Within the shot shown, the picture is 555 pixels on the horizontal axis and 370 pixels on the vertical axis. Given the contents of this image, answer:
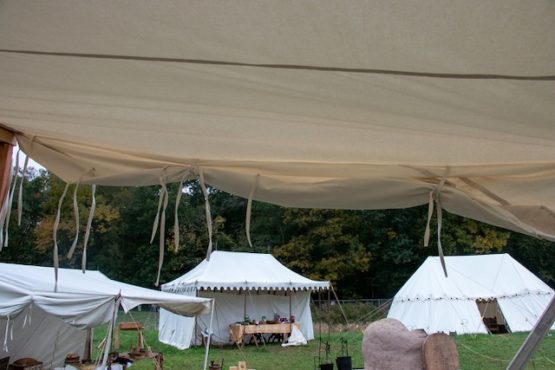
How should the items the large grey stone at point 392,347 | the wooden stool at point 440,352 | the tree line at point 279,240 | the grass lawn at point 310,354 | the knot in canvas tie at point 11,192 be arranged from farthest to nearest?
1. the tree line at point 279,240
2. the grass lawn at point 310,354
3. the large grey stone at point 392,347
4. the wooden stool at point 440,352
5. the knot in canvas tie at point 11,192

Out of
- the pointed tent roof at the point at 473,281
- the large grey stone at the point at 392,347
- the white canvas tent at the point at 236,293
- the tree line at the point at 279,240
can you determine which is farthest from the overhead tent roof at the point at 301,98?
the tree line at the point at 279,240

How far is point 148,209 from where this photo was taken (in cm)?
2919

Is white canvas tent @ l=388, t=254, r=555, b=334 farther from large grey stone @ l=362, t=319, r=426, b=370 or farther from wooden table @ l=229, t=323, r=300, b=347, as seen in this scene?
large grey stone @ l=362, t=319, r=426, b=370

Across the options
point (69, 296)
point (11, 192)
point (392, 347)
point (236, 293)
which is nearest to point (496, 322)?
point (236, 293)

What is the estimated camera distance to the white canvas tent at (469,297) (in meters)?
14.1

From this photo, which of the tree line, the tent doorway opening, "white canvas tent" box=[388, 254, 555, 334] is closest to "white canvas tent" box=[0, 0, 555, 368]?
"white canvas tent" box=[388, 254, 555, 334]

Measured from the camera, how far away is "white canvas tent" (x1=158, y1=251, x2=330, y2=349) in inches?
529

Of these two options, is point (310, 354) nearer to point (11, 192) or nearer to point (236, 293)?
point (236, 293)

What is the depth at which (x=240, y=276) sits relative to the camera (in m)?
13.7

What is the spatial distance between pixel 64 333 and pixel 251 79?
9.15m

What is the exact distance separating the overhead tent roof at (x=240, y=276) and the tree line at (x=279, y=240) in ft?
37.3

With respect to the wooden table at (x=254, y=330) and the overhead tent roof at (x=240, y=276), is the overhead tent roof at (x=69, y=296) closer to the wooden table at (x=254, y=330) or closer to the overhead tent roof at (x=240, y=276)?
the overhead tent roof at (x=240, y=276)

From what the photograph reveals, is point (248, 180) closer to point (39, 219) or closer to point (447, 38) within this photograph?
point (447, 38)

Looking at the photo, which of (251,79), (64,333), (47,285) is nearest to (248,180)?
(251,79)
